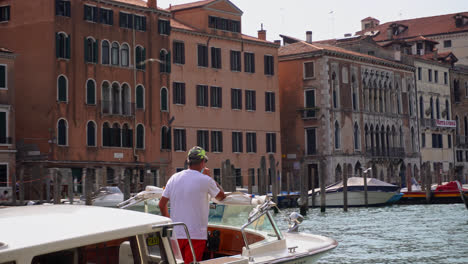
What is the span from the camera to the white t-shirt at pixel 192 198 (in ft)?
22.5

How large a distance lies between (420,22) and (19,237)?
68055 millimetres

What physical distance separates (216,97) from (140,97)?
16.4 ft

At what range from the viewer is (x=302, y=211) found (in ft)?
95.0

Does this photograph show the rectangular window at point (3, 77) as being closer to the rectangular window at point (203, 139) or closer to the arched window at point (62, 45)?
the arched window at point (62, 45)

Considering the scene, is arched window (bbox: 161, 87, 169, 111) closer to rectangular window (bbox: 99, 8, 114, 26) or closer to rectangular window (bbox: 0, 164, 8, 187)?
rectangular window (bbox: 99, 8, 114, 26)

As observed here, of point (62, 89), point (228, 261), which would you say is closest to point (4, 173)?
point (62, 89)

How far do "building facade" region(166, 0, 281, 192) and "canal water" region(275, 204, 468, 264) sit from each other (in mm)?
8130

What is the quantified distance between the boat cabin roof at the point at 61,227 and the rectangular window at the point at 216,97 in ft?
116

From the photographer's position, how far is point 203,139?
40.6 metres

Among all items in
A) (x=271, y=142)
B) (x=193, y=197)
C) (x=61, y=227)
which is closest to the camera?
(x=61, y=227)

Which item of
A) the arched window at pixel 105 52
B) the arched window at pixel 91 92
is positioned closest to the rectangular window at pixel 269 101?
the arched window at pixel 105 52

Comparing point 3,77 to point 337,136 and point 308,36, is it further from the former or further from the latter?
point 308,36

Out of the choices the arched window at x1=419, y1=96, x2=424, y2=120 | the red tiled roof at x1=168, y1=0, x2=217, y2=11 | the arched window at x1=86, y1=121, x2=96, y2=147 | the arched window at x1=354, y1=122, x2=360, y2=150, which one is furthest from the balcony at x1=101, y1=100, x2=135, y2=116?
the arched window at x1=419, y1=96, x2=424, y2=120

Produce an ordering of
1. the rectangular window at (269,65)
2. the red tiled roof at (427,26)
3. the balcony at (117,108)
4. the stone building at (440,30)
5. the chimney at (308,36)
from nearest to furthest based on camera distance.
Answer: the balcony at (117,108), the rectangular window at (269,65), the chimney at (308,36), the stone building at (440,30), the red tiled roof at (427,26)
